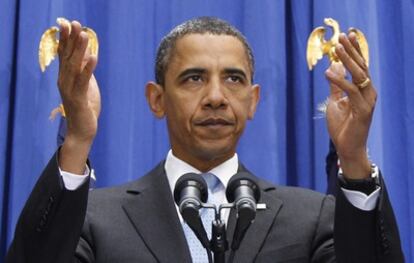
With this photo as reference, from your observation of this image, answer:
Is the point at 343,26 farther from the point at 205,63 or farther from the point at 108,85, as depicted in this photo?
the point at 205,63

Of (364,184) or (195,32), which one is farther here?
(195,32)

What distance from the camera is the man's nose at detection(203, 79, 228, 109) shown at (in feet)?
5.08

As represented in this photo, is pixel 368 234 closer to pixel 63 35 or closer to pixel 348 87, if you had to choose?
pixel 348 87

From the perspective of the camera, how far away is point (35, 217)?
1.28 m

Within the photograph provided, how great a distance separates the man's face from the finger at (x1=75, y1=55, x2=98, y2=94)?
0.34 meters

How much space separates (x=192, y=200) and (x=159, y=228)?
0.43 metres

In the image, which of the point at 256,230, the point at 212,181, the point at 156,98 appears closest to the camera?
the point at 256,230

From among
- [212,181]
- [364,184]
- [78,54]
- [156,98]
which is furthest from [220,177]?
[78,54]

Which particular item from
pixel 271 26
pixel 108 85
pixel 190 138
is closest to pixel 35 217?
pixel 190 138

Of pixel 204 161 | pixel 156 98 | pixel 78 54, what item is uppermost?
pixel 78 54

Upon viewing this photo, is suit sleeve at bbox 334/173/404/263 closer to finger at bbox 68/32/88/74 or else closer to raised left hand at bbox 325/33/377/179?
raised left hand at bbox 325/33/377/179

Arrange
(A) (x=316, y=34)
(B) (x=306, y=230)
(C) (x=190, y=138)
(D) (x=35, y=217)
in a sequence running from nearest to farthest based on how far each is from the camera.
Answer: (D) (x=35, y=217) < (B) (x=306, y=230) < (C) (x=190, y=138) < (A) (x=316, y=34)

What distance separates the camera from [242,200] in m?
1.11

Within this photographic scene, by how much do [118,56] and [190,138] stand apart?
875mm
